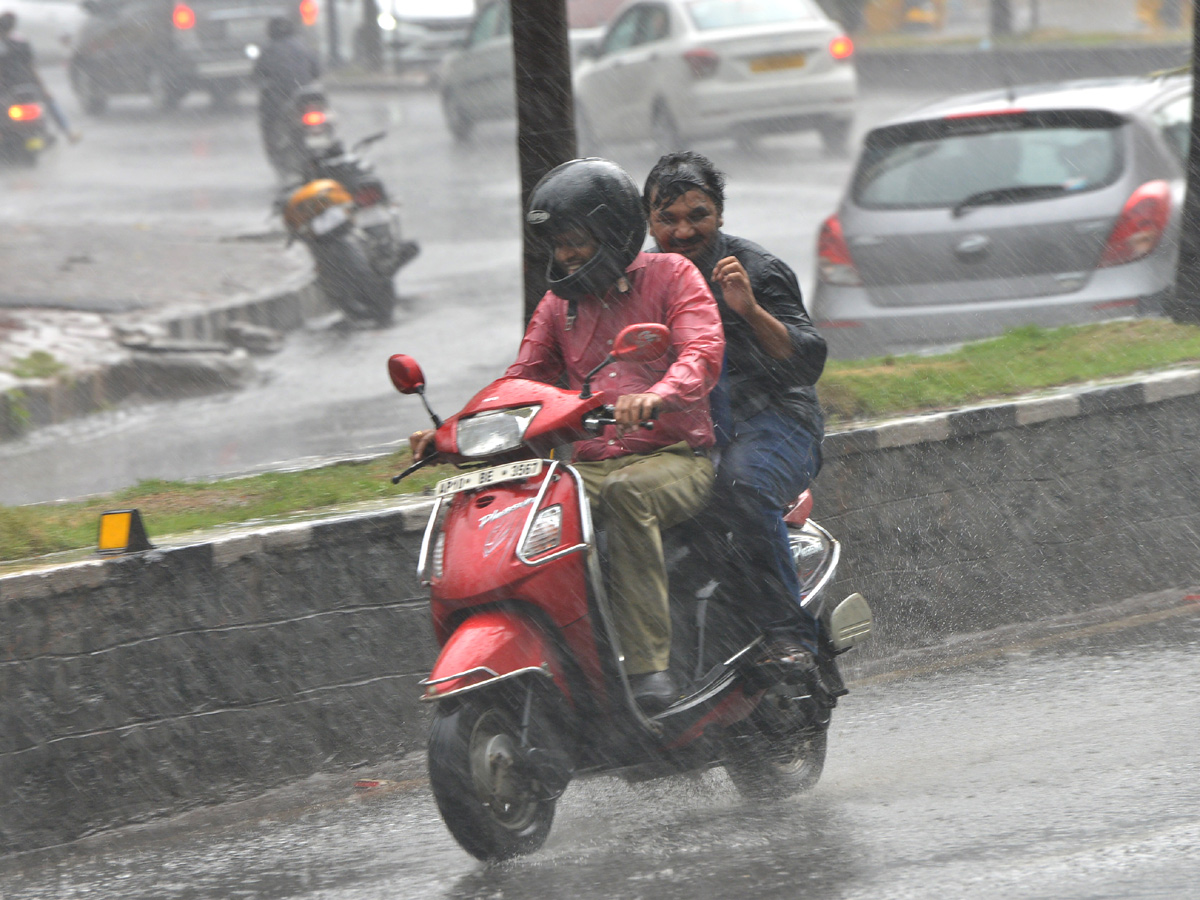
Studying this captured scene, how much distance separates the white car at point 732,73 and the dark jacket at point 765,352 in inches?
633

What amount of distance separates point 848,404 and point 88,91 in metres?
23.8

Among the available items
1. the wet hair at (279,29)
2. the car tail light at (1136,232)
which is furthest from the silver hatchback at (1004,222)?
the wet hair at (279,29)

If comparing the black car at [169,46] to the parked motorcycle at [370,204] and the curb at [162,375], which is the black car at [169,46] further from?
the curb at [162,375]

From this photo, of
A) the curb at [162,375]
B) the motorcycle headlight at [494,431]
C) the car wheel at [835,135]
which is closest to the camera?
the motorcycle headlight at [494,431]

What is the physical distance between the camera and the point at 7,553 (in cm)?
552

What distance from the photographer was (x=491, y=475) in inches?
179

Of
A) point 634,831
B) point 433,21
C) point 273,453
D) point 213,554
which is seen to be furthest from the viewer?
point 433,21

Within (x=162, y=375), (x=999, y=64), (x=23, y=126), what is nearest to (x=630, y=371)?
(x=162, y=375)

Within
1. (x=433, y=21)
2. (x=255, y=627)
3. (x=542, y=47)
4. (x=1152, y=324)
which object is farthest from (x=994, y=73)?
(x=255, y=627)

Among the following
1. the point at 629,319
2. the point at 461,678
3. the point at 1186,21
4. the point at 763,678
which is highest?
the point at 629,319

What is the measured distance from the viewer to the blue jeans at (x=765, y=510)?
16.3 ft

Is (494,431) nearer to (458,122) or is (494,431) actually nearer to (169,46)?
(458,122)

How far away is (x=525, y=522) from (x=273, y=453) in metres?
5.82

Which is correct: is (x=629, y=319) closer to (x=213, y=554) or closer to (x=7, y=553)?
(x=213, y=554)
